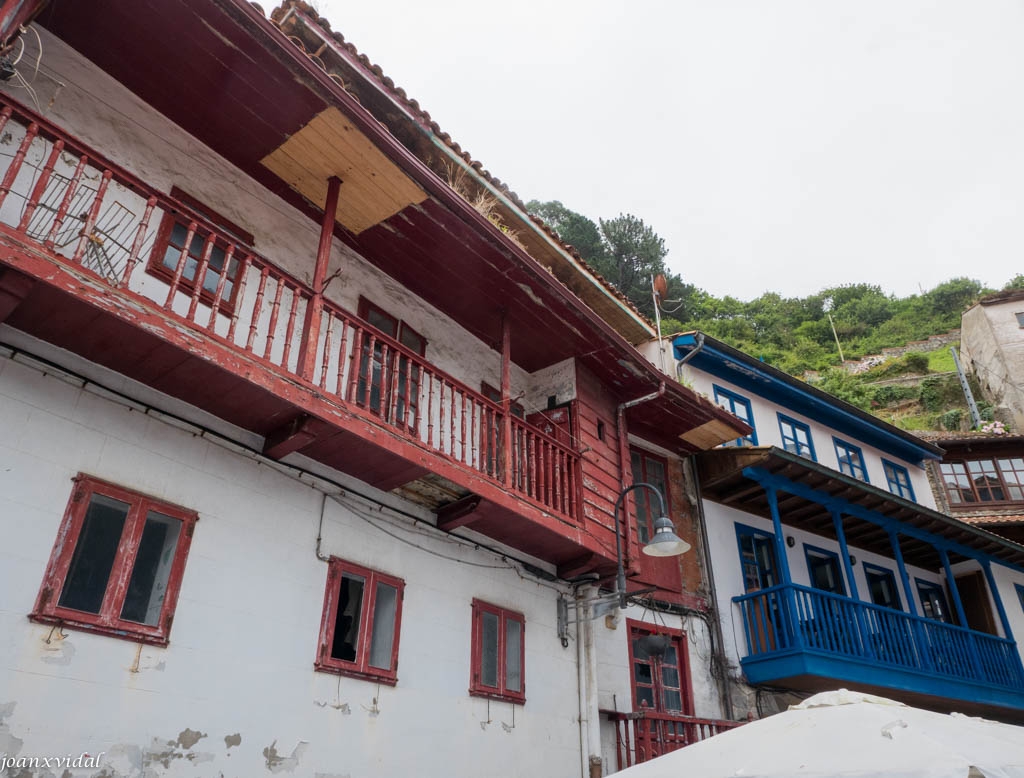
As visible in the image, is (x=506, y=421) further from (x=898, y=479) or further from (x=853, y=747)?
(x=898, y=479)

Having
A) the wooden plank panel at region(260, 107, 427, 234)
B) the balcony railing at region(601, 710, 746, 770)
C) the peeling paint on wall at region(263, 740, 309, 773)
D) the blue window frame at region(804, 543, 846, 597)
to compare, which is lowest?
the peeling paint on wall at region(263, 740, 309, 773)

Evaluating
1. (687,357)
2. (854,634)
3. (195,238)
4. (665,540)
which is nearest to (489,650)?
(665,540)

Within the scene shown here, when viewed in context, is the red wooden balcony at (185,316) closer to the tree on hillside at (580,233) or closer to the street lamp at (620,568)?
the street lamp at (620,568)

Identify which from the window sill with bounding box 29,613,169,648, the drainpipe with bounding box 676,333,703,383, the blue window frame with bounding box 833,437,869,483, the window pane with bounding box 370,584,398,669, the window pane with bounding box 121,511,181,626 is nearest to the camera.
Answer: the window sill with bounding box 29,613,169,648

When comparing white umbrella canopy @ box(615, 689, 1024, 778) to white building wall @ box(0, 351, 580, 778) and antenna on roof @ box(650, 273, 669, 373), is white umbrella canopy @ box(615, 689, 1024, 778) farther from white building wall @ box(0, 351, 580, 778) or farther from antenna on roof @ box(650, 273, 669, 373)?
antenna on roof @ box(650, 273, 669, 373)

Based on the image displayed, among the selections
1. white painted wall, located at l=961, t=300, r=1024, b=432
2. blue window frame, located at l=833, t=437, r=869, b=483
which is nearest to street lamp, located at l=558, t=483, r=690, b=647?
blue window frame, located at l=833, t=437, r=869, b=483

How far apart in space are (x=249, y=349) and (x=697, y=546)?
31.7 feet

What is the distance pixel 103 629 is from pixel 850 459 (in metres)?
17.7

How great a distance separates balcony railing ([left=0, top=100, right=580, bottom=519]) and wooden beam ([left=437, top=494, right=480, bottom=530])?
1.23ft

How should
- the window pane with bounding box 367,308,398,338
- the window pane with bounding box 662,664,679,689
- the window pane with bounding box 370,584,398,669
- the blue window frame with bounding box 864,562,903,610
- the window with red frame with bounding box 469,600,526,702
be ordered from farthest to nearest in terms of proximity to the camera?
1. the blue window frame with bounding box 864,562,903,610
2. the window pane with bounding box 662,664,679,689
3. the window pane with bounding box 367,308,398,338
4. the window with red frame with bounding box 469,600,526,702
5. the window pane with bounding box 370,584,398,669

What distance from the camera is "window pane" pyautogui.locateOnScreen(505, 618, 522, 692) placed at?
8891 millimetres

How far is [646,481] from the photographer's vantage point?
43.4 ft

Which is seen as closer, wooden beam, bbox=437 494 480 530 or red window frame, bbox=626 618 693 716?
wooden beam, bbox=437 494 480 530

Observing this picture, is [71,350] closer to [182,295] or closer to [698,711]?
[182,295]
